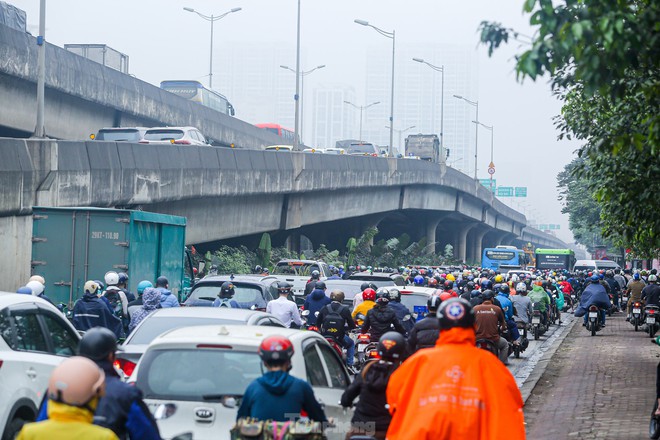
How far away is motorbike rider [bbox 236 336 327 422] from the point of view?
654 centimetres

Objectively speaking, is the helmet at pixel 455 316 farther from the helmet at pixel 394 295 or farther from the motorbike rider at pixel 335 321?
the helmet at pixel 394 295

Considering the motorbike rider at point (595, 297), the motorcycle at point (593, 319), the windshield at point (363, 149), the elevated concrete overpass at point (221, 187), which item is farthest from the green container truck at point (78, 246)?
the windshield at point (363, 149)

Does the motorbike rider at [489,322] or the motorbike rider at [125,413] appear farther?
the motorbike rider at [489,322]

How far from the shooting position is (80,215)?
67.1ft

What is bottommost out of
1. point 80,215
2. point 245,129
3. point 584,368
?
point 584,368

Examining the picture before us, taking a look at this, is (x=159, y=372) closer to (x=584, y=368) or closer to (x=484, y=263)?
(x=584, y=368)

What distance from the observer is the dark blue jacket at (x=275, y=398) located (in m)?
6.54

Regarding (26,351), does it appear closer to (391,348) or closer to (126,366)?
(126,366)

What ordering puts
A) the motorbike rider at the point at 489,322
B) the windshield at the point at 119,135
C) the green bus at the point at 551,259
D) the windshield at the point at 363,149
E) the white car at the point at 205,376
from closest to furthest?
the white car at the point at 205,376, the motorbike rider at the point at 489,322, the windshield at the point at 119,135, the green bus at the point at 551,259, the windshield at the point at 363,149

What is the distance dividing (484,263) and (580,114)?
1957 inches

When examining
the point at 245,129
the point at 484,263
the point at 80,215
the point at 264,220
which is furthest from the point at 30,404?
the point at 484,263

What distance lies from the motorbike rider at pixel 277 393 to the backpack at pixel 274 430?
0.08 meters

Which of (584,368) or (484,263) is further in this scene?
(484,263)

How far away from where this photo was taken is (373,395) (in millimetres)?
7723
